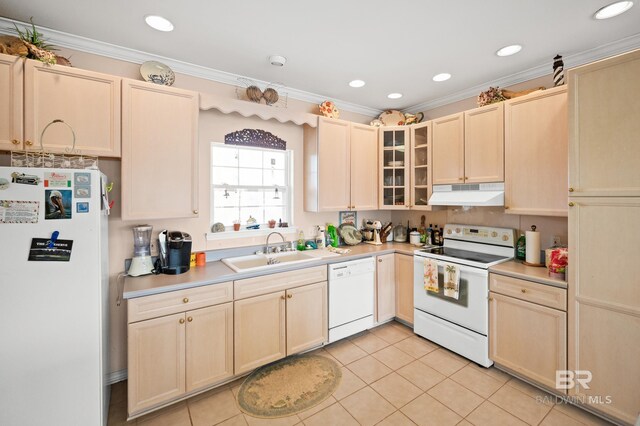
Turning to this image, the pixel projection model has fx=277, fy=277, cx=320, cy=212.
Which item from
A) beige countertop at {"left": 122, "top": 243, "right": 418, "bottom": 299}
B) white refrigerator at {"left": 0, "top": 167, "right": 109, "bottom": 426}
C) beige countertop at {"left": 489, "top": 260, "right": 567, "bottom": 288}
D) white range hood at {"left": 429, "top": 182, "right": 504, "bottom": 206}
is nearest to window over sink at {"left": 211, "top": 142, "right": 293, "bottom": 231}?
beige countertop at {"left": 122, "top": 243, "right": 418, "bottom": 299}

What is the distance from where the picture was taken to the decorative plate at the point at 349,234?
3.48 metres

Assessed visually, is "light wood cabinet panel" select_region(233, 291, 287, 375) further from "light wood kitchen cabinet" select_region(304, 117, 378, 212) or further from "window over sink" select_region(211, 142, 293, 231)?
"light wood kitchen cabinet" select_region(304, 117, 378, 212)

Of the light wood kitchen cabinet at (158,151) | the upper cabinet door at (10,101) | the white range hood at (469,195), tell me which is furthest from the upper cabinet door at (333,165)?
the upper cabinet door at (10,101)

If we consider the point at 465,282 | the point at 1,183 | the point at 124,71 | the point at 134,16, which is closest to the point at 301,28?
the point at 134,16

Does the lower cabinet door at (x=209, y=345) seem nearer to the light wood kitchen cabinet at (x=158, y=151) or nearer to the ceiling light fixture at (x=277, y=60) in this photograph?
the light wood kitchen cabinet at (x=158, y=151)

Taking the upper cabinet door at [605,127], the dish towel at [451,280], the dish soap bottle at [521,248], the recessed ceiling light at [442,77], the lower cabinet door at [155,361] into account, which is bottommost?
the lower cabinet door at [155,361]

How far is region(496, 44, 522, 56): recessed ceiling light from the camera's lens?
221cm

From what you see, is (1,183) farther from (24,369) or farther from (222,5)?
(222,5)

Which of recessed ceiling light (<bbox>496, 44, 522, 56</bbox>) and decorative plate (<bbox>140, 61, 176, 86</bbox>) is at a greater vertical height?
recessed ceiling light (<bbox>496, 44, 522, 56</bbox>)

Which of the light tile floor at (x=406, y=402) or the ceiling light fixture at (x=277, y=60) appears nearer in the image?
the light tile floor at (x=406, y=402)

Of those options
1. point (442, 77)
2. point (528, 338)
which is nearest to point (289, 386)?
point (528, 338)

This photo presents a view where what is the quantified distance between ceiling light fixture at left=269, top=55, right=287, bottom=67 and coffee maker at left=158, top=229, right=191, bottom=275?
164 cm

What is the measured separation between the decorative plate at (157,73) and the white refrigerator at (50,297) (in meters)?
1.06

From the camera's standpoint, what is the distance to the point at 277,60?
2357 mm
